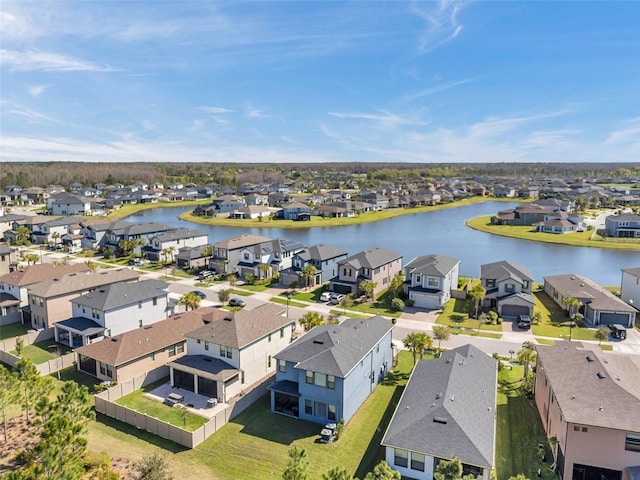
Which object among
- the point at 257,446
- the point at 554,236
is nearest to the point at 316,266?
the point at 257,446

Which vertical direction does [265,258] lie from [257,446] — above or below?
above

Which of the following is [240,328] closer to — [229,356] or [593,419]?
[229,356]

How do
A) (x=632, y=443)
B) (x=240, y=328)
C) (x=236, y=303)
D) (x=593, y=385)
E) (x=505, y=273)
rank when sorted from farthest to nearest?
(x=236, y=303) < (x=505, y=273) < (x=240, y=328) < (x=593, y=385) < (x=632, y=443)

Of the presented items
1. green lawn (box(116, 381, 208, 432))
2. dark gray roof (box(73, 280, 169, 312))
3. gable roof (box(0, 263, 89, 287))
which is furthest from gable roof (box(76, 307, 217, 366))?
gable roof (box(0, 263, 89, 287))

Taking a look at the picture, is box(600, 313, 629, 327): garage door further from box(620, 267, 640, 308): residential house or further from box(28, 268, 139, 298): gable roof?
box(28, 268, 139, 298): gable roof

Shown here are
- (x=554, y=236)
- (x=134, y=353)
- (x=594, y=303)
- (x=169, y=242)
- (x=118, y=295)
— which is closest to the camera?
(x=134, y=353)

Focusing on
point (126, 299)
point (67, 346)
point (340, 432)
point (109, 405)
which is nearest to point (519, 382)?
point (340, 432)
